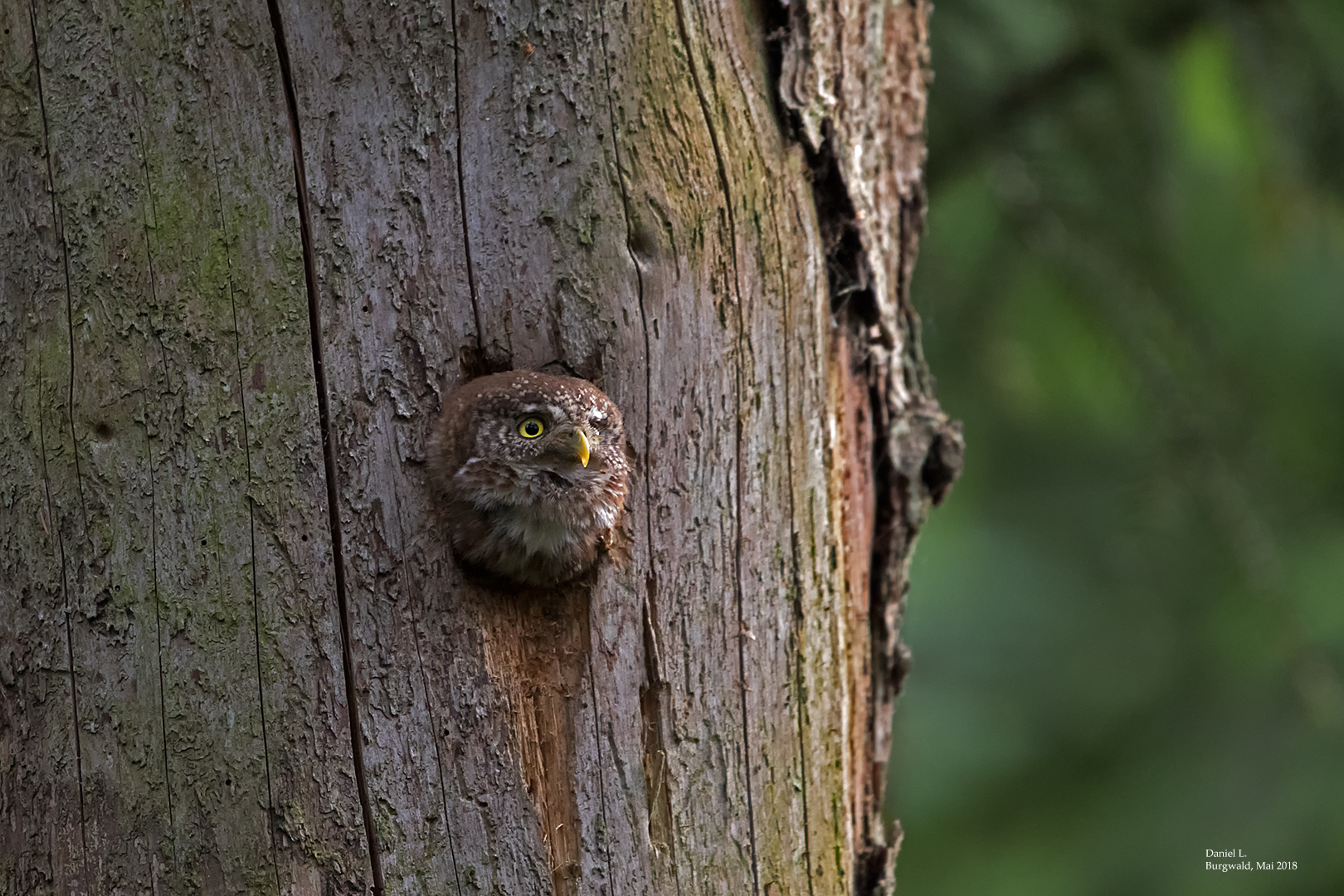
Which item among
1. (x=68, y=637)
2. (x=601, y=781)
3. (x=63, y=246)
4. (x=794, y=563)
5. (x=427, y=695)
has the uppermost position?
(x=63, y=246)

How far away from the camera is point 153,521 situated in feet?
5.48

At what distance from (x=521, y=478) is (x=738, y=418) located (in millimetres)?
408

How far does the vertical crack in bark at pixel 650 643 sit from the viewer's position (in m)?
1.76

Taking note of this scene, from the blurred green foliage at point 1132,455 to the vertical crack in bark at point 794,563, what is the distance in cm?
138

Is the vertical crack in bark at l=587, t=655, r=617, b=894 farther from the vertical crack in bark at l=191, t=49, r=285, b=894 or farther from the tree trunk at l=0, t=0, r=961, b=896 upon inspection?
the vertical crack in bark at l=191, t=49, r=285, b=894

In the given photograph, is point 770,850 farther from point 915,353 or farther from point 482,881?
point 915,353

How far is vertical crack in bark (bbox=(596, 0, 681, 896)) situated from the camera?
176 centimetres

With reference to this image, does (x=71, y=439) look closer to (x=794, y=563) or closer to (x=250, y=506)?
(x=250, y=506)

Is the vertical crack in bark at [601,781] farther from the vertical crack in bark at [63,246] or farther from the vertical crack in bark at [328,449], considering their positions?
the vertical crack in bark at [63,246]

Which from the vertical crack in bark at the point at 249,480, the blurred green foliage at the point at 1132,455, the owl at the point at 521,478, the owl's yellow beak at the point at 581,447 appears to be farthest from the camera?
the blurred green foliage at the point at 1132,455

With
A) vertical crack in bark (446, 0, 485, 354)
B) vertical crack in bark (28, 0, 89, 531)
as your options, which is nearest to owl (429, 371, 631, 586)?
vertical crack in bark (446, 0, 485, 354)

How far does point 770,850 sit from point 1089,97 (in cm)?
236

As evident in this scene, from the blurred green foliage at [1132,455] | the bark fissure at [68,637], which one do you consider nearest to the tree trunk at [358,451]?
the bark fissure at [68,637]

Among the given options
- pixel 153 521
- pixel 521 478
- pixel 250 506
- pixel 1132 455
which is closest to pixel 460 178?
pixel 521 478
